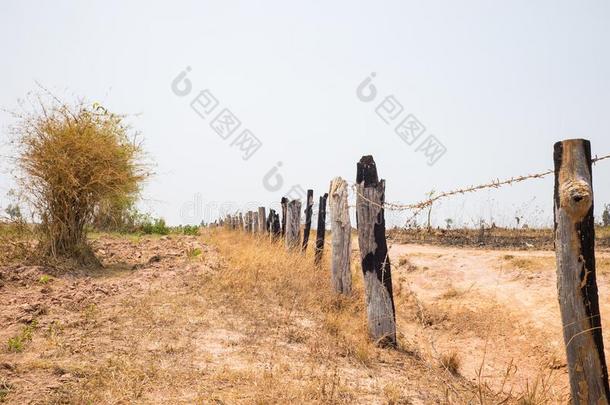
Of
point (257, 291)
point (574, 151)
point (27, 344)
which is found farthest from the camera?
point (257, 291)

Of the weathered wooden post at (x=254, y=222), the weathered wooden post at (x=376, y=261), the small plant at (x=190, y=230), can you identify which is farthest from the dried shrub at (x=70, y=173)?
the small plant at (x=190, y=230)

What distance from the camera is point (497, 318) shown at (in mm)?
6621

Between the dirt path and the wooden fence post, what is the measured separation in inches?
29.9

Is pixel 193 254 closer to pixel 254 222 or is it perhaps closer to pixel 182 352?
pixel 182 352

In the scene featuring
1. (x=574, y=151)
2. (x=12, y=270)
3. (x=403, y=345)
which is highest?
(x=574, y=151)

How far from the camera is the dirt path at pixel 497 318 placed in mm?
5203

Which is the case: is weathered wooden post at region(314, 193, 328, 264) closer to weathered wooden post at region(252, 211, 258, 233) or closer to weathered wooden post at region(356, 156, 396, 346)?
weathered wooden post at region(356, 156, 396, 346)

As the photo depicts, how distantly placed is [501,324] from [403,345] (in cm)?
205

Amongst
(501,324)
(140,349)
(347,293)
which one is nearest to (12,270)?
(140,349)

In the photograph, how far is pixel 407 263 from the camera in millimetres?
10398

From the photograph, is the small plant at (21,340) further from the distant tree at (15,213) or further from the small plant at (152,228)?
the small plant at (152,228)

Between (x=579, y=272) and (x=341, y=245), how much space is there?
13.5ft

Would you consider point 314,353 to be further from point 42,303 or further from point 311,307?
point 42,303

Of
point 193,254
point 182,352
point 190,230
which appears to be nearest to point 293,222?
point 193,254
